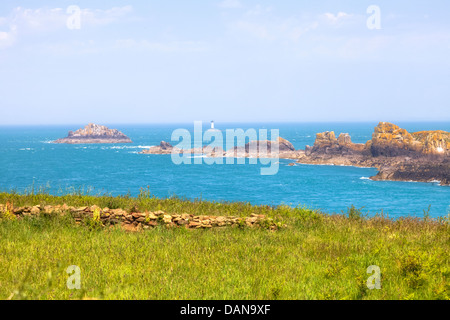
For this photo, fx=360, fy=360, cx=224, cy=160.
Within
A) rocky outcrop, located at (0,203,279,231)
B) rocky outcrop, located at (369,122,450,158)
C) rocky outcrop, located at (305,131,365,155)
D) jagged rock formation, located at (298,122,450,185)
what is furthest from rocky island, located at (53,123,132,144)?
rocky outcrop, located at (0,203,279,231)

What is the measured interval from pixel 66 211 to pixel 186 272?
591 cm

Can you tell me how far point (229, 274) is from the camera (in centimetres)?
669

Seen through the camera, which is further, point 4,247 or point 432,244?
point 432,244

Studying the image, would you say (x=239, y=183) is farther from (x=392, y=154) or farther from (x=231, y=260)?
(x=231, y=260)

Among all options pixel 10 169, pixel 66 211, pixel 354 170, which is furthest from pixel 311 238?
pixel 10 169

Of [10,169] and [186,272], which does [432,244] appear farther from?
[10,169]

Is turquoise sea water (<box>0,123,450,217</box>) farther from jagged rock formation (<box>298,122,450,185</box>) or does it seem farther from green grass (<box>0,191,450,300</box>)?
green grass (<box>0,191,450,300</box>)

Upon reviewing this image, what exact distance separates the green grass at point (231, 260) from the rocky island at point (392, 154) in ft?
241

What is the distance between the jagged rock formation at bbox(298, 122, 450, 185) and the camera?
77.5 meters

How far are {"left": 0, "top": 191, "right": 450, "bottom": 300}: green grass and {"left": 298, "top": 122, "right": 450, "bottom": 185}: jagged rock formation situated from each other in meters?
73.6

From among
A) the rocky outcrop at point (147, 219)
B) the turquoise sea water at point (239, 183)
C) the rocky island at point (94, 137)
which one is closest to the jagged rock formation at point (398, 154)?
the turquoise sea water at point (239, 183)

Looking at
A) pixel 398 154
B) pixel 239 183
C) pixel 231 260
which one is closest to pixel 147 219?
Answer: pixel 231 260

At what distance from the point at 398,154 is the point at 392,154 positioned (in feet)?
5.78

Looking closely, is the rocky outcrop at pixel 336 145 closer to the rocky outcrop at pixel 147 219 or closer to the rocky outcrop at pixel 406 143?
the rocky outcrop at pixel 406 143
